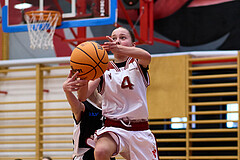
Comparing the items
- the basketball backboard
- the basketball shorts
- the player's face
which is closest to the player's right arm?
the basketball shorts

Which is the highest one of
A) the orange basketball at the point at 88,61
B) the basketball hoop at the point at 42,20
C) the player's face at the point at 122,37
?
the basketball hoop at the point at 42,20

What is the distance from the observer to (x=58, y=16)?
8023 mm

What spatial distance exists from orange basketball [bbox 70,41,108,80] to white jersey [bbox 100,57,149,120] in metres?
0.38

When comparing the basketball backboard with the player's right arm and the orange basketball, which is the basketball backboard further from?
the orange basketball

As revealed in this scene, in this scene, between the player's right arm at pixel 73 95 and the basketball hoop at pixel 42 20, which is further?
the basketball hoop at pixel 42 20

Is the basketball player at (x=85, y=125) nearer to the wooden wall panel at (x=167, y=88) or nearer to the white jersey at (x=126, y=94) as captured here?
the white jersey at (x=126, y=94)

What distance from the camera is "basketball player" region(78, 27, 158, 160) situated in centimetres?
421

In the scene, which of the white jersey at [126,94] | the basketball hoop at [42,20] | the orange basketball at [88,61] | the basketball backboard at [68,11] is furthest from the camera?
the basketball hoop at [42,20]

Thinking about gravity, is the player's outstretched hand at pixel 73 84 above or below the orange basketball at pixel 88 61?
below

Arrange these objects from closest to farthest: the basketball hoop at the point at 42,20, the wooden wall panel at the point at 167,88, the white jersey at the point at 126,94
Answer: the white jersey at the point at 126,94, the basketball hoop at the point at 42,20, the wooden wall panel at the point at 167,88

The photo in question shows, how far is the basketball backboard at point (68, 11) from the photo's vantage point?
7730 mm

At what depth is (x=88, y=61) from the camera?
393 centimetres

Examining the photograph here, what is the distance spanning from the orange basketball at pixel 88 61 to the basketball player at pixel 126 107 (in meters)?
0.19

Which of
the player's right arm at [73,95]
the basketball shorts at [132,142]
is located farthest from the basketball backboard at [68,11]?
the basketball shorts at [132,142]
